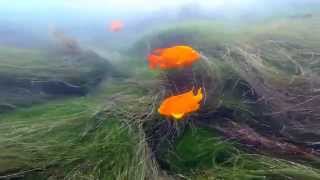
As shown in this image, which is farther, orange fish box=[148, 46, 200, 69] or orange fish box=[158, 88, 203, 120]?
orange fish box=[148, 46, 200, 69]

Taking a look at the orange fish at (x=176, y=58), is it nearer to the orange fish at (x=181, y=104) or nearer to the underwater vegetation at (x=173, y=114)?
the underwater vegetation at (x=173, y=114)

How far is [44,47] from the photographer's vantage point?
619 centimetres

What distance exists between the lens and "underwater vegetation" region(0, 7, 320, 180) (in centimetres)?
312

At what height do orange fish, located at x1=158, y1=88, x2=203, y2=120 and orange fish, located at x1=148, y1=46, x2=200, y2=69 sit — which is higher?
orange fish, located at x1=148, y1=46, x2=200, y2=69

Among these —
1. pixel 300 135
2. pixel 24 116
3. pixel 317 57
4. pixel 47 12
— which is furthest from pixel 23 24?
pixel 300 135

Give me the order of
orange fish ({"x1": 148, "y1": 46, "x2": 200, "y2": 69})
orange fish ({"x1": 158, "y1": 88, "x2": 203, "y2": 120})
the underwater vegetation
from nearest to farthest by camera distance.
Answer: the underwater vegetation, orange fish ({"x1": 158, "y1": 88, "x2": 203, "y2": 120}), orange fish ({"x1": 148, "y1": 46, "x2": 200, "y2": 69})

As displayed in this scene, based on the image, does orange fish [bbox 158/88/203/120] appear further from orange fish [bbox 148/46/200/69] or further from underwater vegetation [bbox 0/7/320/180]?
orange fish [bbox 148/46/200/69]

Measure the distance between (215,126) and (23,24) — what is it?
6.64 meters

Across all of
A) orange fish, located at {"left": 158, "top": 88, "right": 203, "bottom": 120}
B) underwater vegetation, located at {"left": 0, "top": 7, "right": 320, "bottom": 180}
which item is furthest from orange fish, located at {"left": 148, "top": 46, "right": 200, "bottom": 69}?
orange fish, located at {"left": 158, "top": 88, "right": 203, "bottom": 120}

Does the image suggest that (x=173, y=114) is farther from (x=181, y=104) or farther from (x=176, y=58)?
(x=176, y=58)

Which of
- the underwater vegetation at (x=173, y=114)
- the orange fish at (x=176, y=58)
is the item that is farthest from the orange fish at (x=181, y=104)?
the orange fish at (x=176, y=58)

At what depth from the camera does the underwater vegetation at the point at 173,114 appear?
312cm

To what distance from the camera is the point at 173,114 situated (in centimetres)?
346

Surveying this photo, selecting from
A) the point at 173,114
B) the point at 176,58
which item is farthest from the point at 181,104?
the point at 176,58
